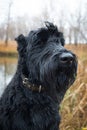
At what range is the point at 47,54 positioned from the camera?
479 centimetres

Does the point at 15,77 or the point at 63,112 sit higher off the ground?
the point at 15,77

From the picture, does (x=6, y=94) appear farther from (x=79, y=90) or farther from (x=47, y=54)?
(x=79, y=90)

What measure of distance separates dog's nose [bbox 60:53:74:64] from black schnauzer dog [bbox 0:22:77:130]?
32 cm

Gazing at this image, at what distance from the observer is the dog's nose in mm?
4488

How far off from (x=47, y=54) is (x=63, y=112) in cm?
297

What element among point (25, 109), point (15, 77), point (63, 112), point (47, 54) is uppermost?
point (47, 54)

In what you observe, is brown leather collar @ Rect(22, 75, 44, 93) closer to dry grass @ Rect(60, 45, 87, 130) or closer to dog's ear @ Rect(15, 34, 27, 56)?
dog's ear @ Rect(15, 34, 27, 56)

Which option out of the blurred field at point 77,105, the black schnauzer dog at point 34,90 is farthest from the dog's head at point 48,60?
the blurred field at point 77,105

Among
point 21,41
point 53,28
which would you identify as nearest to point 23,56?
point 21,41

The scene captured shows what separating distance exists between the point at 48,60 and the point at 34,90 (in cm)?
49

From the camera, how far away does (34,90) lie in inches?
195

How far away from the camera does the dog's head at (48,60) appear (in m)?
4.59

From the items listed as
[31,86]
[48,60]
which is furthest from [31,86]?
[48,60]

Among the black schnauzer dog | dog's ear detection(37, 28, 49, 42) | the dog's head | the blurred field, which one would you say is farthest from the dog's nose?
the blurred field
